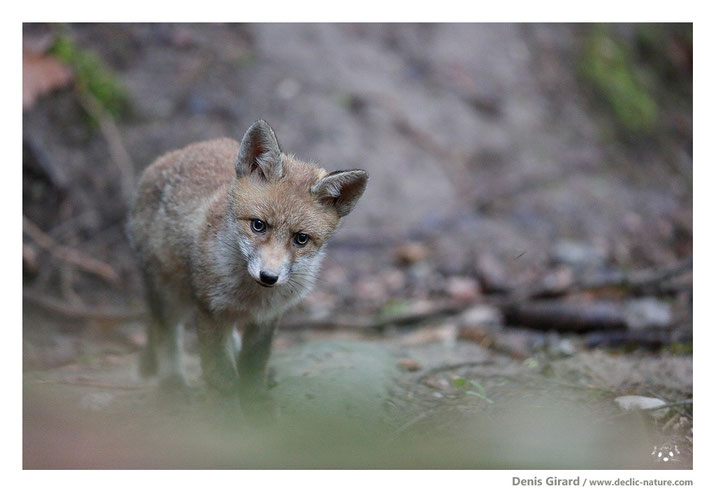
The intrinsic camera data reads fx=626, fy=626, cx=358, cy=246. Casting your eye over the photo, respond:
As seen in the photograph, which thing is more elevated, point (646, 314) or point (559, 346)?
point (646, 314)

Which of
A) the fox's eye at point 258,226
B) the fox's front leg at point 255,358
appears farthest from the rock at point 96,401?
the fox's eye at point 258,226

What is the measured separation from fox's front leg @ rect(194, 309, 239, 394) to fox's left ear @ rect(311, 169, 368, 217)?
38.9 inches

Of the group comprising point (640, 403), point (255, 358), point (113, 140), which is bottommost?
point (640, 403)

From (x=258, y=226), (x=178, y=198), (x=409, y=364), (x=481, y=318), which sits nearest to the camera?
(x=258, y=226)

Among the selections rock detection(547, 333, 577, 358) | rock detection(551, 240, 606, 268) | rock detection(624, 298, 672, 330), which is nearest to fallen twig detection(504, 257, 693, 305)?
rock detection(624, 298, 672, 330)

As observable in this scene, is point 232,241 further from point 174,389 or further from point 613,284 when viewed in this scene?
point 613,284

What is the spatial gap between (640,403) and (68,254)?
4.89 meters

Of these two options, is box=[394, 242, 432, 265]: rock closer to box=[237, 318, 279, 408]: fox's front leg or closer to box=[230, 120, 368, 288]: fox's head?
box=[237, 318, 279, 408]: fox's front leg

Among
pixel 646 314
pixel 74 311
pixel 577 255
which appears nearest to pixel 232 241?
pixel 74 311

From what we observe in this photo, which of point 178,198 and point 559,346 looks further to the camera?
point 559,346

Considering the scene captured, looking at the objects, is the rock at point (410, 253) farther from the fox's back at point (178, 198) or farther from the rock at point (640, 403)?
the rock at point (640, 403)

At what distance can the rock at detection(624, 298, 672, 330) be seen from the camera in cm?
562

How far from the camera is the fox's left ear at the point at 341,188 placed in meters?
3.52

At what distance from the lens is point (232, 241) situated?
12.0 feet
